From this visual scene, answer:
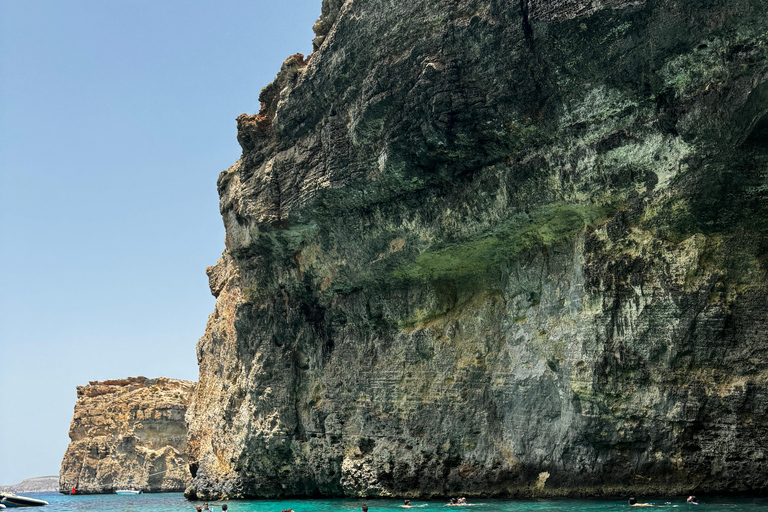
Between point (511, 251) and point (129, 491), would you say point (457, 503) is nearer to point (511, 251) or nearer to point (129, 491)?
point (511, 251)

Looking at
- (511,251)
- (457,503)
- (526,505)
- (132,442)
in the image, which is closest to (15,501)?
(457,503)

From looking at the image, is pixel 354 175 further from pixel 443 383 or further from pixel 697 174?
pixel 697 174

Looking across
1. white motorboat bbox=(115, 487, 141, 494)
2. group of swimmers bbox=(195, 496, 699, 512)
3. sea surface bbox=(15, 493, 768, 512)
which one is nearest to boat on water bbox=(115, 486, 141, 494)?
white motorboat bbox=(115, 487, 141, 494)

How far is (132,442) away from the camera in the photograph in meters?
61.4

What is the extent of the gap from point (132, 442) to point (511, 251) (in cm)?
5249

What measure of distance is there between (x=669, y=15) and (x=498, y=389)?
11.9 metres

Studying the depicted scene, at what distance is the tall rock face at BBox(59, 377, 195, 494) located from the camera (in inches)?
2393

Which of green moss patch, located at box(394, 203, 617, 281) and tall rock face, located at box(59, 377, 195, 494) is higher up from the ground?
green moss patch, located at box(394, 203, 617, 281)

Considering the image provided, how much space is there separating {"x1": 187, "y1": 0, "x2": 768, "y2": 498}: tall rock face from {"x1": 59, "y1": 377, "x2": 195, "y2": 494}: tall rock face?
3664 cm

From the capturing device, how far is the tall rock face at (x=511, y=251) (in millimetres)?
16234

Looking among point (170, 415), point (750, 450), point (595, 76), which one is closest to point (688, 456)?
point (750, 450)

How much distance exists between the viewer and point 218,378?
33062 mm

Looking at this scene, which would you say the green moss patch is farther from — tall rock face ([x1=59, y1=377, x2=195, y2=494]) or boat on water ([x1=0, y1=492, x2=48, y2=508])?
tall rock face ([x1=59, y1=377, x2=195, y2=494])

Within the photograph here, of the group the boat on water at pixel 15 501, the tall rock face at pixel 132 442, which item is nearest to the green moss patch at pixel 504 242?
the boat on water at pixel 15 501
